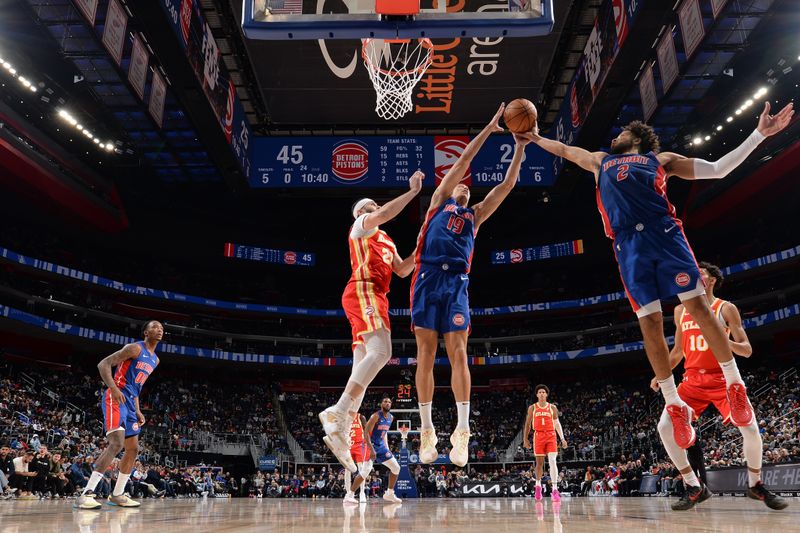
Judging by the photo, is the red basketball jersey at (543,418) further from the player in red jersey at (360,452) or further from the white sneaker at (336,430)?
the white sneaker at (336,430)

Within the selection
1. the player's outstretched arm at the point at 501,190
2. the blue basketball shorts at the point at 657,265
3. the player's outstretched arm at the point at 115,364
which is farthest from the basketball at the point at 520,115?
the player's outstretched arm at the point at 115,364

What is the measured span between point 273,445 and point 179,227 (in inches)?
470

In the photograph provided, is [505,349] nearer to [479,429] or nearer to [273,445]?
[479,429]

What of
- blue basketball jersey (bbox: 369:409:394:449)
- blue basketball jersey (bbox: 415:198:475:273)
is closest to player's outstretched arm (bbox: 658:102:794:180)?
blue basketball jersey (bbox: 415:198:475:273)

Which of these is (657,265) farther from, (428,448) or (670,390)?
(428,448)

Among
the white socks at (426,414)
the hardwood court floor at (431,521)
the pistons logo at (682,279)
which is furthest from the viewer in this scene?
the white socks at (426,414)

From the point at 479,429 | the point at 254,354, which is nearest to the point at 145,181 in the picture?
the point at 254,354

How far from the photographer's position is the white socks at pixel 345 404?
477 centimetres

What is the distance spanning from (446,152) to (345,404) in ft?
36.6

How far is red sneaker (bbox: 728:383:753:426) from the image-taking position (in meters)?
4.01

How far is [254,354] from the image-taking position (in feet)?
102

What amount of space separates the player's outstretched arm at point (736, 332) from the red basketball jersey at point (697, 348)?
3.8 inches

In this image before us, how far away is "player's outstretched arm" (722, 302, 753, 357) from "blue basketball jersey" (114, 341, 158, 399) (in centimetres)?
601

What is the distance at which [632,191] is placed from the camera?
4266 mm
